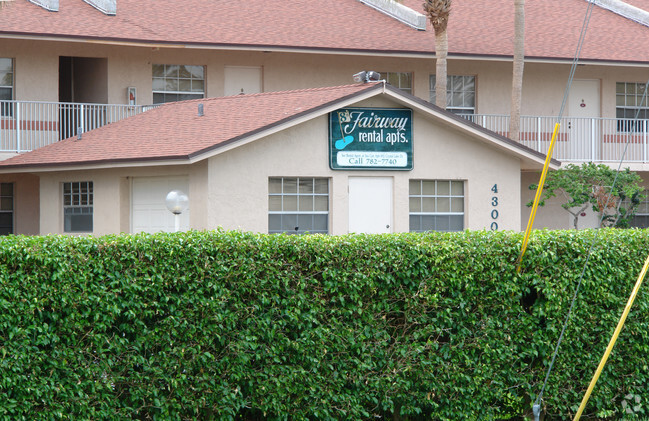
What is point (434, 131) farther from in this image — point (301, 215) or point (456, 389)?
point (456, 389)

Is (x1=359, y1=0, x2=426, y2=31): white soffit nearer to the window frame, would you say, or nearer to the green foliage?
the window frame

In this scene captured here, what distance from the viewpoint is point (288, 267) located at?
863 centimetres

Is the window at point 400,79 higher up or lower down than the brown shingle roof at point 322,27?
lower down

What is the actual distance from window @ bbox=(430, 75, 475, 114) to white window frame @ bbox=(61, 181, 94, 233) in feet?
34.4

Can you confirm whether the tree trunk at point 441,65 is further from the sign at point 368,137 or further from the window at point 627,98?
→ the window at point 627,98

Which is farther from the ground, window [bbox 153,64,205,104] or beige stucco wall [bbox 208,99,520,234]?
window [bbox 153,64,205,104]

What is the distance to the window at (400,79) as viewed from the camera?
25938mm

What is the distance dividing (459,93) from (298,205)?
9.84 metres

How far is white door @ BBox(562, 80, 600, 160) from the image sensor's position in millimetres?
25875

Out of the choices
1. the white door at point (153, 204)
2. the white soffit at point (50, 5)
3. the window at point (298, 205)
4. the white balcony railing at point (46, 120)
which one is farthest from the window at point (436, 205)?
the white soffit at point (50, 5)

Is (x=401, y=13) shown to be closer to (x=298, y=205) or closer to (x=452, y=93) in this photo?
(x=452, y=93)

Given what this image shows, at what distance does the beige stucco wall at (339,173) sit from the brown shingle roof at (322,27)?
602 cm

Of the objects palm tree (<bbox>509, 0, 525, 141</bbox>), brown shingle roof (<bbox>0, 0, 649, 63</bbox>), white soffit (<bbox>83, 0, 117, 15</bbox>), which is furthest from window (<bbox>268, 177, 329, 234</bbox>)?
white soffit (<bbox>83, 0, 117, 15</bbox>)

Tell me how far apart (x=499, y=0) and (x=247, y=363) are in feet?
79.0
